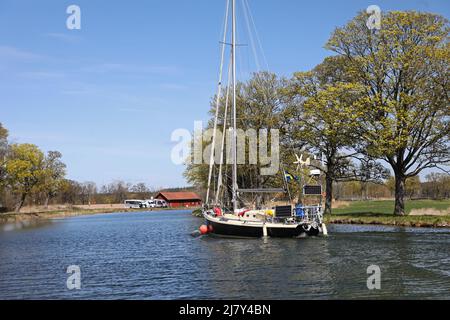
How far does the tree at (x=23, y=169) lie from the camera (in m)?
108

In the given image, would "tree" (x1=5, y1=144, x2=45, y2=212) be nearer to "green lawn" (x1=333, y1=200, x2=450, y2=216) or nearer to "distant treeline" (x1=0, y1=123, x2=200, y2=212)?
"distant treeline" (x1=0, y1=123, x2=200, y2=212)

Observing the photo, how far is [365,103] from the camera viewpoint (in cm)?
5450

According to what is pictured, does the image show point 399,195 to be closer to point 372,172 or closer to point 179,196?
point 372,172

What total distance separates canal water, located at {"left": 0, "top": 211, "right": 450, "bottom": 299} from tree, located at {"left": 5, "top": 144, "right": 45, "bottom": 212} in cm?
6684

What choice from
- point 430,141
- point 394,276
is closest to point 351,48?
point 430,141

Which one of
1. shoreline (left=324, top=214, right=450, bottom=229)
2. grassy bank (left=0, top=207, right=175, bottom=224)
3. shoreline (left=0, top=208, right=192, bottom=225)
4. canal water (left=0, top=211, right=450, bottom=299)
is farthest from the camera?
grassy bank (left=0, top=207, right=175, bottom=224)

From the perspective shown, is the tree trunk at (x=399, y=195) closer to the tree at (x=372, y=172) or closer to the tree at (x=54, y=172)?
the tree at (x=372, y=172)

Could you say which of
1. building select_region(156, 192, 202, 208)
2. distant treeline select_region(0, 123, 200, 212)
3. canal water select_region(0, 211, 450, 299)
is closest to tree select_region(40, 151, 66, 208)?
distant treeline select_region(0, 123, 200, 212)

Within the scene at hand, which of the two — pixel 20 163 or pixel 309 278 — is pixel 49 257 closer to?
pixel 309 278

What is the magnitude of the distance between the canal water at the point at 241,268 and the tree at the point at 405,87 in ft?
35.0

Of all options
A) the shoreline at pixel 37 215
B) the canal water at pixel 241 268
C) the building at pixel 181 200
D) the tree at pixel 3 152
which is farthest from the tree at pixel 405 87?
the building at pixel 181 200

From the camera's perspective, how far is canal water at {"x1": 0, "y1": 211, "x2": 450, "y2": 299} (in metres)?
23.9

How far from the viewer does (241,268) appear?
30.0m

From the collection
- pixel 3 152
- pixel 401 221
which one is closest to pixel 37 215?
pixel 3 152
